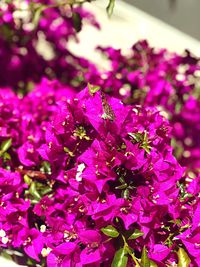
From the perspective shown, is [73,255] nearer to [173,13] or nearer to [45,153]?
[45,153]

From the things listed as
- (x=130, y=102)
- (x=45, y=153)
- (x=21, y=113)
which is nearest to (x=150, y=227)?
(x=45, y=153)

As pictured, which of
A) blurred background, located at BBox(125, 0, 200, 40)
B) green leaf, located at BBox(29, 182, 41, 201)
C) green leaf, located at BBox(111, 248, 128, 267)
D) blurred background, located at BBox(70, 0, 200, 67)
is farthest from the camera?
blurred background, located at BBox(125, 0, 200, 40)

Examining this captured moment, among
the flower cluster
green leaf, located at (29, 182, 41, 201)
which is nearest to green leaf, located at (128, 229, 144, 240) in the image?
the flower cluster

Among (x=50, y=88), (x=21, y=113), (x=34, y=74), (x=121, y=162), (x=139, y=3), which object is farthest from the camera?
(x=139, y=3)

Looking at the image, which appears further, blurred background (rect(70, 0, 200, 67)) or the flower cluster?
blurred background (rect(70, 0, 200, 67))

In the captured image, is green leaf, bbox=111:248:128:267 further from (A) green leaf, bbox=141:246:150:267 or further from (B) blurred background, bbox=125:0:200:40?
(B) blurred background, bbox=125:0:200:40
